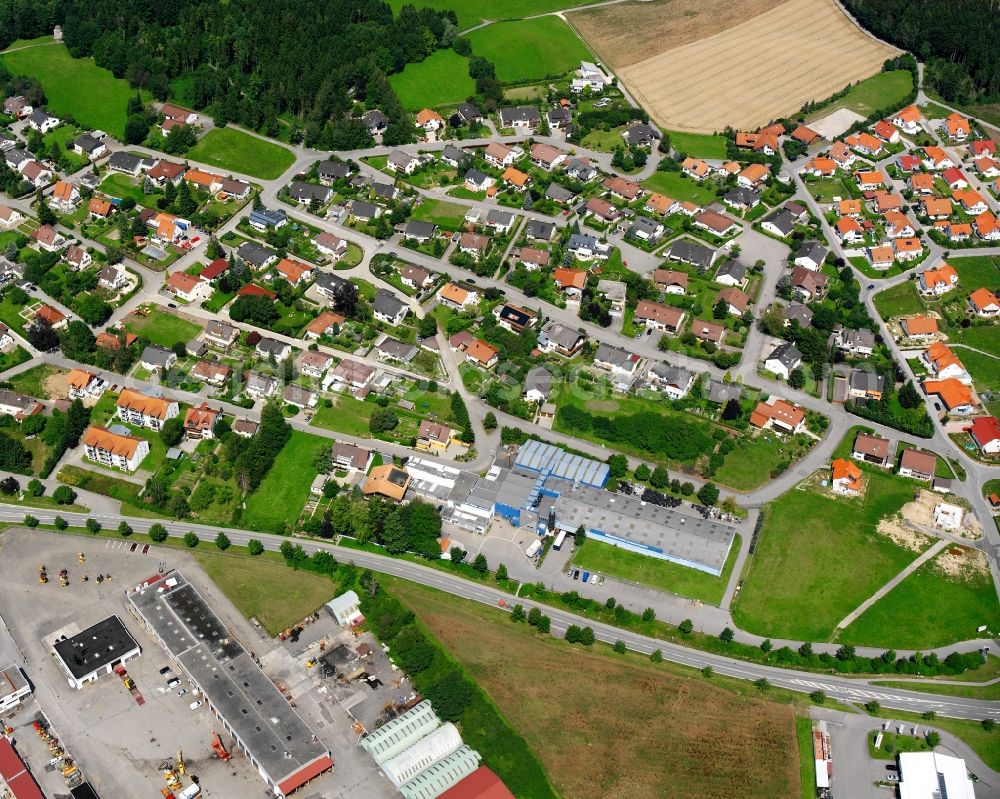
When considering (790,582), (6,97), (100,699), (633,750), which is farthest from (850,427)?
(6,97)

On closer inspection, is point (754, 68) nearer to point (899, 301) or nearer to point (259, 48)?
point (899, 301)

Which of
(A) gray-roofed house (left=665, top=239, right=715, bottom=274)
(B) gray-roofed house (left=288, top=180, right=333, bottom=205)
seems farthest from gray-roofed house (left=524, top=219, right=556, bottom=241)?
(B) gray-roofed house (left=288, top=180, right=333, bottom=205)

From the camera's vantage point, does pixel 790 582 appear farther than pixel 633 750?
Yes

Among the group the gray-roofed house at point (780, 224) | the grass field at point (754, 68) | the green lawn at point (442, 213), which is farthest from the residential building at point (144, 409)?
the grass field at point (754, 68)

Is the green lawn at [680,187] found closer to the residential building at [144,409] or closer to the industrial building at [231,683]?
the residential building at [144,409]

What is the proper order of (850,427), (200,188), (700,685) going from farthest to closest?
1. (200,188)
2. (850,427)
3. (700,685)

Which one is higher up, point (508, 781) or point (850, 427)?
point (850, 427)

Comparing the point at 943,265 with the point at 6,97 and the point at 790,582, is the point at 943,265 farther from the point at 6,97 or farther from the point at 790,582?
the point at 6,97

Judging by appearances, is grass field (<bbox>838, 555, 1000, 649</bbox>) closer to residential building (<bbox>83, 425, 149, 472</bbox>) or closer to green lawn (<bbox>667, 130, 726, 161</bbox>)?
residential building (<bbox>83, 425, 149, 472</bbox>)
